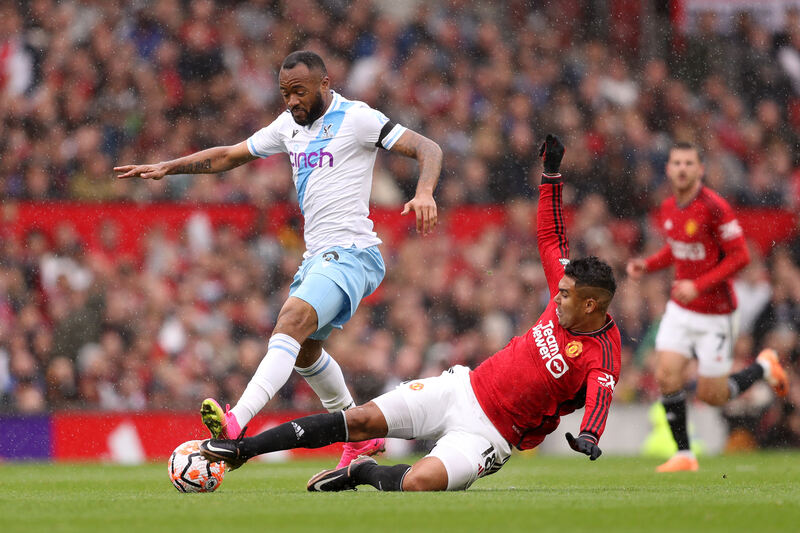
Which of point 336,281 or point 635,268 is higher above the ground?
point 336,281

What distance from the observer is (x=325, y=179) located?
8.06 m

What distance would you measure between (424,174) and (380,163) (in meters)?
9.14

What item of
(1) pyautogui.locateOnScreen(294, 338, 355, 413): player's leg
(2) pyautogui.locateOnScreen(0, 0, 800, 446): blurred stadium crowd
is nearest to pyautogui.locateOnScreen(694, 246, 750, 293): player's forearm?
(1) pyautogui.locateOnScreen(294, 338, 355, 413): player's leg

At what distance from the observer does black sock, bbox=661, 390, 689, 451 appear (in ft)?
33.4

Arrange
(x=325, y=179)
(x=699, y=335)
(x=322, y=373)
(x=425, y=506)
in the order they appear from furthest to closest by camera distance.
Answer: (x=699, y=335) → (x=322, y=373) → (x=325, y=179) → (x=425, y=506)

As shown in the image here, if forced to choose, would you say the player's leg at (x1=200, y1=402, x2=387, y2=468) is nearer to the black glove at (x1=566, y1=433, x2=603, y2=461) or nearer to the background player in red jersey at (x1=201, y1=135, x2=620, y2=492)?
the background player in red jersey at (x1=201, y1=135, x2=620, y2=492)

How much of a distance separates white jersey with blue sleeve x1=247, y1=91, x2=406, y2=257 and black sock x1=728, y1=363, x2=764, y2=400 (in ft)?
13.9

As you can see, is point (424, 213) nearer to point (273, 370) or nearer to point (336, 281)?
point (336, 281)

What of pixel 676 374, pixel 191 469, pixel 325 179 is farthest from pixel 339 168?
pixel 676 374

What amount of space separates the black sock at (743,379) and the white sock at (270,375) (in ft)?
16.2

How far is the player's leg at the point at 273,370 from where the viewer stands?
680 centimetres

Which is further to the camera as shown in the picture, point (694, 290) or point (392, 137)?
point (694, 290)

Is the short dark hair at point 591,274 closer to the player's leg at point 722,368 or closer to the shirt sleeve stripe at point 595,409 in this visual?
the shirt sleeve stripe at point 595,409

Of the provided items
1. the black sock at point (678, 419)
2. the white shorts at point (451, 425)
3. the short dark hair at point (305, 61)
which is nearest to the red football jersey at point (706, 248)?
the black sock at point (678, 419)
